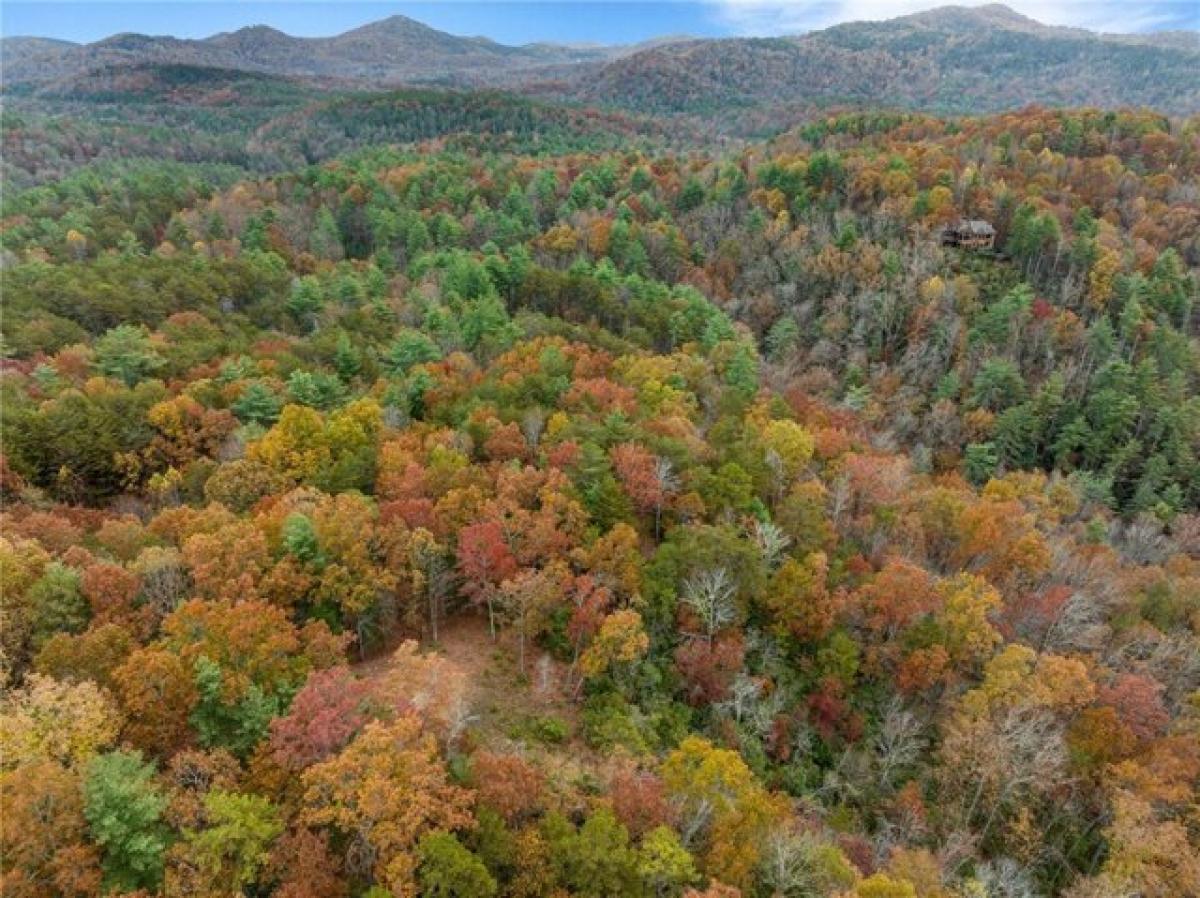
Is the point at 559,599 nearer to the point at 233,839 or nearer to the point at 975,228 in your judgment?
the point at 233,839

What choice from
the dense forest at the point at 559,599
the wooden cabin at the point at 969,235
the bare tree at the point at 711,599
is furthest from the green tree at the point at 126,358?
the wooden cabin at the point at 969,235

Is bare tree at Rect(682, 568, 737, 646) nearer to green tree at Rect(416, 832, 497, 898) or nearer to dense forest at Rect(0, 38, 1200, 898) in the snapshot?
dense forest at Rect(0, 38, 1200, 898)

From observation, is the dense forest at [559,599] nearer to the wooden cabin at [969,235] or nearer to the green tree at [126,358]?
the green tree at [126,358]

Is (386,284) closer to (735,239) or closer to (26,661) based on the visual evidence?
(735,239)

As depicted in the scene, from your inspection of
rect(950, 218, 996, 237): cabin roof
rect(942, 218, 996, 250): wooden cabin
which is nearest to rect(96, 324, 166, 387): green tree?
rect(942, 218, 996, 250): wooden cabin

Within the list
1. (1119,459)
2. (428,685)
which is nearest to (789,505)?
(428,685)

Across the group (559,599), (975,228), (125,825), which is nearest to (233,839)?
(125,825)
